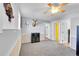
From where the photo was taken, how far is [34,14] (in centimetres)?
169

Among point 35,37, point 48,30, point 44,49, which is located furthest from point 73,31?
point 35,37

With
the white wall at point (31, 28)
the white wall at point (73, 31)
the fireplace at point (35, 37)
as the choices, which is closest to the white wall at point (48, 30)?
the white wall at point (31, 28)

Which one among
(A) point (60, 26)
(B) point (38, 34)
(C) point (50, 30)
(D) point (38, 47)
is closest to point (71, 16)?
(A) point (60, 26)

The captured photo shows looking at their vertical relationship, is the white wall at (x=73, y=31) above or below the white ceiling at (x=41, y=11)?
below

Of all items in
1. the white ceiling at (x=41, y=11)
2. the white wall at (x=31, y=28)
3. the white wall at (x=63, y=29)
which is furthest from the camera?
the white wall at (x=63, y=29)

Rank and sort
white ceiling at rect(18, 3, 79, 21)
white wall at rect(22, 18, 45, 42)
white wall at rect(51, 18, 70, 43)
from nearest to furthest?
1. white ceiling at rect(18, 3, 79, 21)
2. white wall at rect(22, 18, 45, 42)
3. white wall at rect(51, 18, 70, 43)

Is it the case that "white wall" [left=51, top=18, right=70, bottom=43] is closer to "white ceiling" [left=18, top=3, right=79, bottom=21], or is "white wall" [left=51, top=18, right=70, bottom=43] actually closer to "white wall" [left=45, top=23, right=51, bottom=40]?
"white wall" [left=45, top=23, right=51, bottom=40]

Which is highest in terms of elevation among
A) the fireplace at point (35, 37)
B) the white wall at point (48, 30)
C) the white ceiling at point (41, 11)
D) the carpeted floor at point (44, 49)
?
the white ceiling at point (41, 11)

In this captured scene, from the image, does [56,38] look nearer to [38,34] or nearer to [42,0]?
[38,34]

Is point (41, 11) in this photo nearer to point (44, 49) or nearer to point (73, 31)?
point (44, 49)

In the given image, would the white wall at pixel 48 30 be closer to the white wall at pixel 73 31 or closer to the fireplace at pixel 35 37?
the fireplace at pixel 35 37

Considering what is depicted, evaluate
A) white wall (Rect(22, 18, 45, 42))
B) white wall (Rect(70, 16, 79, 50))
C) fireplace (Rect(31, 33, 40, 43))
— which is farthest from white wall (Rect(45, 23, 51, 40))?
white wall (Rect(70, 16, 79, 50))

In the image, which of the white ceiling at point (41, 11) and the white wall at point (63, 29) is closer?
the white ceiling at point (41, 11)

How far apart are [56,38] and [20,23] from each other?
0.92m
